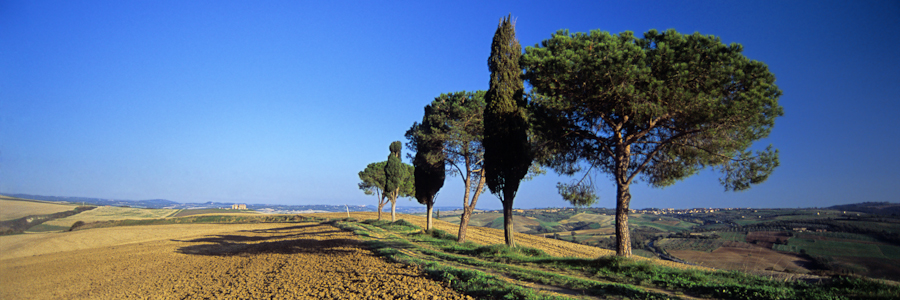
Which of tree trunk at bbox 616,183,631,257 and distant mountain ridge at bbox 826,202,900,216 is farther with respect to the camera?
distant mountain ridge at bbox 826,202,900,216

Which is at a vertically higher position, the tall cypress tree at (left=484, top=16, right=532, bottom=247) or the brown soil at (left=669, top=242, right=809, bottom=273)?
the tall cypress tree at (left=484, top=16, right=532, bottom=247)

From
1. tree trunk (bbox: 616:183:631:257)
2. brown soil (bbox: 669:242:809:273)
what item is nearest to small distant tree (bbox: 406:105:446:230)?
tree trunk (bbox: 616:183:631:257)

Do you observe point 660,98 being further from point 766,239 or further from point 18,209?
point 18,209

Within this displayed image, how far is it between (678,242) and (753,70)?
31099 millimetres

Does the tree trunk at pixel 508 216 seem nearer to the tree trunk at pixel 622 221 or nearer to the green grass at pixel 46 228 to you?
the tree trunk at pixel 622 221

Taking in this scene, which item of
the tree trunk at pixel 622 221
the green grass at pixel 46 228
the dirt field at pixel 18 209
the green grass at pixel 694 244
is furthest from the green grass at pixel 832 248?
Answer: the green grass at pixel 46 228

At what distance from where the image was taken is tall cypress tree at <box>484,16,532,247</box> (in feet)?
50.3

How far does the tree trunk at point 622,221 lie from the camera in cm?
1187

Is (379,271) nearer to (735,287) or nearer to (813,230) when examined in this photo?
(735,287)

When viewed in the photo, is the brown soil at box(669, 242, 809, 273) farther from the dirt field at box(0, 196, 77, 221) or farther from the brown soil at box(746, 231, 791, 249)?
the dirt field at box(0, 196, 77, 221)

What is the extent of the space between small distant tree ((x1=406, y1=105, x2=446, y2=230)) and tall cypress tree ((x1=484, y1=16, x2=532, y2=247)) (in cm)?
637

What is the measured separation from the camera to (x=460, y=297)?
5844 mm

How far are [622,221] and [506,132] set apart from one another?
591 centimetres

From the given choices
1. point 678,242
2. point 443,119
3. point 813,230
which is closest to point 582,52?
point 443,119
